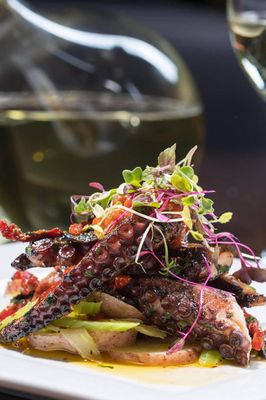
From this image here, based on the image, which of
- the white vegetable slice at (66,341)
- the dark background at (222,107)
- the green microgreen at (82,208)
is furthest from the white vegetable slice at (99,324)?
the dark background at (222,107)

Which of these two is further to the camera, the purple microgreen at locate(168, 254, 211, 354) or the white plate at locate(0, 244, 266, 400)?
the purple microgreen at locate(168, 254, 211, 354)

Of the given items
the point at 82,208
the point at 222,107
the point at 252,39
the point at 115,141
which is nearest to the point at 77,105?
the point at 115,141

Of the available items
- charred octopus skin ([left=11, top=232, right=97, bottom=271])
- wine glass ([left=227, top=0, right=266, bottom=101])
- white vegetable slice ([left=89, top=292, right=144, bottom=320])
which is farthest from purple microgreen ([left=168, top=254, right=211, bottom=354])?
wine glass ([left=227, top=0, right=266, bottom=101])

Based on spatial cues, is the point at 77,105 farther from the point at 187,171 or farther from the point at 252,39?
the point at 187,171

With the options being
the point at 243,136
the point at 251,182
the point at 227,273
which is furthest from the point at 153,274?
the point at 243,136

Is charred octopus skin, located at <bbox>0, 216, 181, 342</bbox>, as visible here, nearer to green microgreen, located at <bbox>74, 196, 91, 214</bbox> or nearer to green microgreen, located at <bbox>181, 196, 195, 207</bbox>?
green microgreen, located at <bbox>181, 196, 195, 207</bbox>

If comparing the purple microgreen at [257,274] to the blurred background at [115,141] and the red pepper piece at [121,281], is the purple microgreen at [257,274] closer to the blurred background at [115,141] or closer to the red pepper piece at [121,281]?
the red pepper piece at [121,281]
